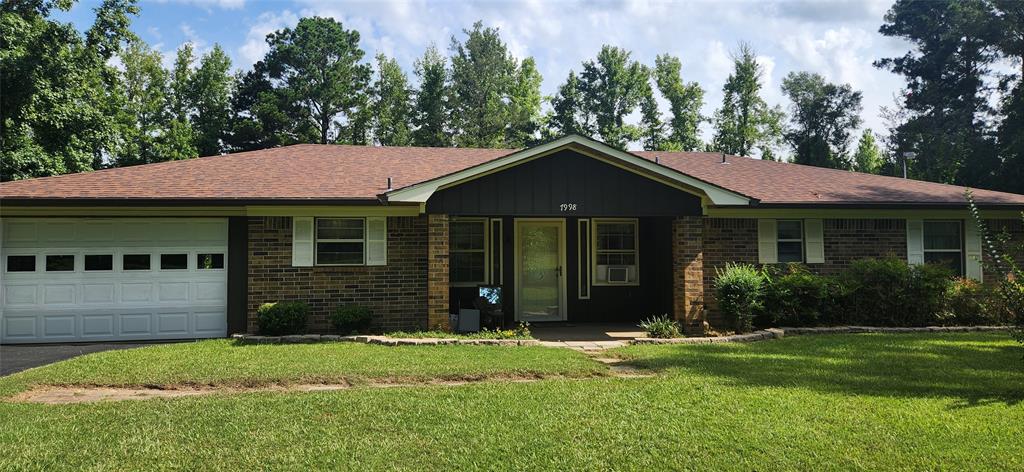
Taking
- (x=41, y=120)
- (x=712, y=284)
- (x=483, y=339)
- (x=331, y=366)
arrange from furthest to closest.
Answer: (x=41, y=120), (x=712, y=284), (x=483, y=339), (x=331, y=366)

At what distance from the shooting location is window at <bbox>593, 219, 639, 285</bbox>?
12758mm

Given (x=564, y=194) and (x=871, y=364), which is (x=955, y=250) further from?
(x=564, y=194)

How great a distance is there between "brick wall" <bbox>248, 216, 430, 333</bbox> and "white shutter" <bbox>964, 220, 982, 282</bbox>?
1119 cm

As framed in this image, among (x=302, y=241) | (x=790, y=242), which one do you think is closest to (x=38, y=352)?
(x=302, y=241)

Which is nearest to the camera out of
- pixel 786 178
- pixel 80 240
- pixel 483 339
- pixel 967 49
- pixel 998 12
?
pixel 483 339

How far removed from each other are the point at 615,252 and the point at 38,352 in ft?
34.1

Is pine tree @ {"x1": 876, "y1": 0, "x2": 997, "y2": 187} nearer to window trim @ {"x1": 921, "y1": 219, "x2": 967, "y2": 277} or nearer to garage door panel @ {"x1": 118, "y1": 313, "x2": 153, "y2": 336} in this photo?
window trim @ {"x1": 921, "y1": 219, "x2": 967, "y2": 277}

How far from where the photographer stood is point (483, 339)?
31.4ft

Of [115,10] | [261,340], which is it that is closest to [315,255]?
[261,340]

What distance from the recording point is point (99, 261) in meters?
10.4

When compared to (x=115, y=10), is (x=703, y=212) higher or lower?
lower

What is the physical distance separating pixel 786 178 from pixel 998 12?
27.6 m

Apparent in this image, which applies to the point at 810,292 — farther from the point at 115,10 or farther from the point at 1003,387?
the point at 115,10

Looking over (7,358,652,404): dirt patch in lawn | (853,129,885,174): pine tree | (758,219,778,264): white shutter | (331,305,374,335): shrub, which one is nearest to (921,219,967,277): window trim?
(758,219,778,264): white shutter
